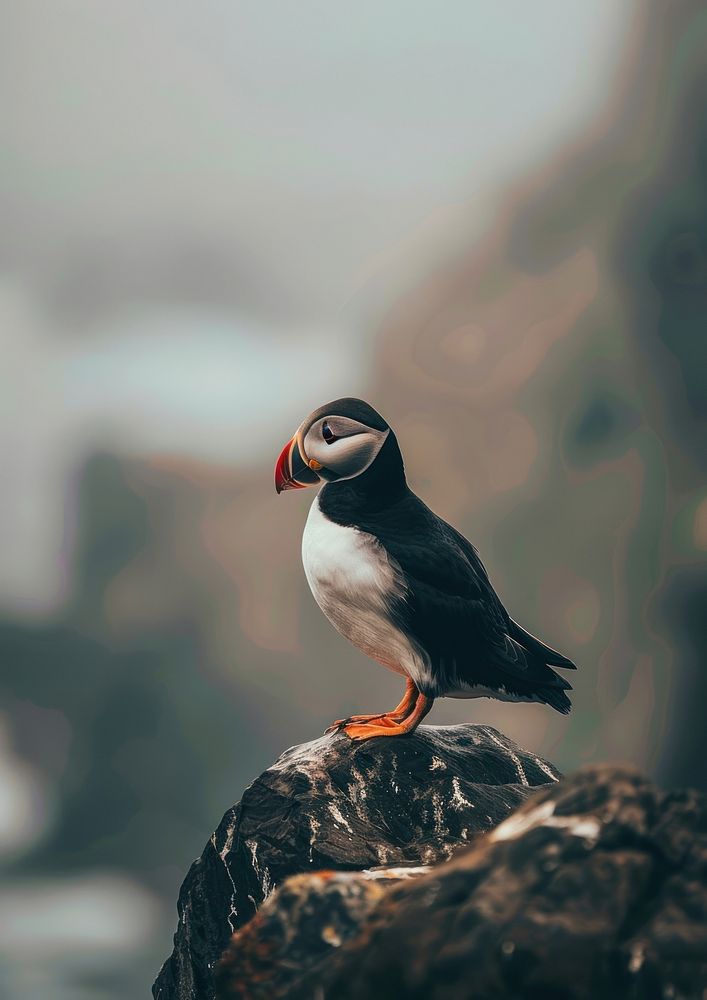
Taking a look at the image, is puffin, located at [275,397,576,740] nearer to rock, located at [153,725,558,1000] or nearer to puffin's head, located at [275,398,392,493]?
puffin's head, located at [275,398,392,493]

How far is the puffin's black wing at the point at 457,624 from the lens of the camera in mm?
4305

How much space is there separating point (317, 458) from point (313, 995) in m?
2.25

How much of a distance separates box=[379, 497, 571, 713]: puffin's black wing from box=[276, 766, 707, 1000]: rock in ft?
4.99

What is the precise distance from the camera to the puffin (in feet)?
14.1

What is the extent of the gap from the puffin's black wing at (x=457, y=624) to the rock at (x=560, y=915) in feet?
4.99

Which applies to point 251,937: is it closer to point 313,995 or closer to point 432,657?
point 313,995

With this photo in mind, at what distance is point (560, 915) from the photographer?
247 centimetres

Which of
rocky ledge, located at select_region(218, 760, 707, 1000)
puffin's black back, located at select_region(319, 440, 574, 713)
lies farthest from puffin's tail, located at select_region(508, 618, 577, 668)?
rocky ledge, located at select_region(218, 760, 707, 1000)

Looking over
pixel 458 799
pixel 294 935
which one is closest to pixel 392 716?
pixel 458 799

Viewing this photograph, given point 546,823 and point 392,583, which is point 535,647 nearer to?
point 392,583

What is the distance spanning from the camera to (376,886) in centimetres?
299

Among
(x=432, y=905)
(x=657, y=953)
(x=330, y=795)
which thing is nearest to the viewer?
(x=657, y=953)

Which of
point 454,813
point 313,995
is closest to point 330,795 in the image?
point 454,813

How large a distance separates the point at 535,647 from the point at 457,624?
0.44 metres
